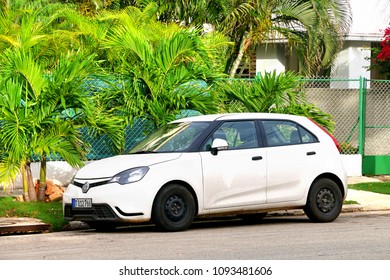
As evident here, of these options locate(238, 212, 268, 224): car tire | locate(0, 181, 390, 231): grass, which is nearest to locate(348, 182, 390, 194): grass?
locate(238, 212, 268, 224): car tire

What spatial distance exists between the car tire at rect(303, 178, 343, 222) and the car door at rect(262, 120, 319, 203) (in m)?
0.19

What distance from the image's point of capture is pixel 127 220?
44.0 ft

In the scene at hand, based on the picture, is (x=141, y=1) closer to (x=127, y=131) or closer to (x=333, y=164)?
(x=127, y=131)

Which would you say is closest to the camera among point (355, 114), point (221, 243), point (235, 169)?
point (221, 243)

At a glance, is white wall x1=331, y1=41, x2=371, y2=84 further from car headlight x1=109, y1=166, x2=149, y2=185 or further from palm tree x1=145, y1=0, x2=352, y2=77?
car headlight x1=109, y1=166, x2=149, y2=185

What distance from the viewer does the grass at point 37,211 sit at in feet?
48.6

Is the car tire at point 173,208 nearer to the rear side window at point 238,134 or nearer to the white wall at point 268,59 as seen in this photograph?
the rear side window at point 238,134

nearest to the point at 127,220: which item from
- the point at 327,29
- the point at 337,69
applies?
the point at 327,29

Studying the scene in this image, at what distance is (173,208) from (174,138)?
1.19 meters

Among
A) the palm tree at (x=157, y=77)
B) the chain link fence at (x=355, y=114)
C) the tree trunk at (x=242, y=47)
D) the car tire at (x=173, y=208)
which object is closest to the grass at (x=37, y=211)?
the car tire at (x=173, y=208)

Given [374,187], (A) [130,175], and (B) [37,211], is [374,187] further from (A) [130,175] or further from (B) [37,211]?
(A) [130,175]

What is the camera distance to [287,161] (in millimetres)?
14508

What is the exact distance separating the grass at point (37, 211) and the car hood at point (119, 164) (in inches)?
45.4

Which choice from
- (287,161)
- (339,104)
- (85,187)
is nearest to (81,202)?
(85,187)
